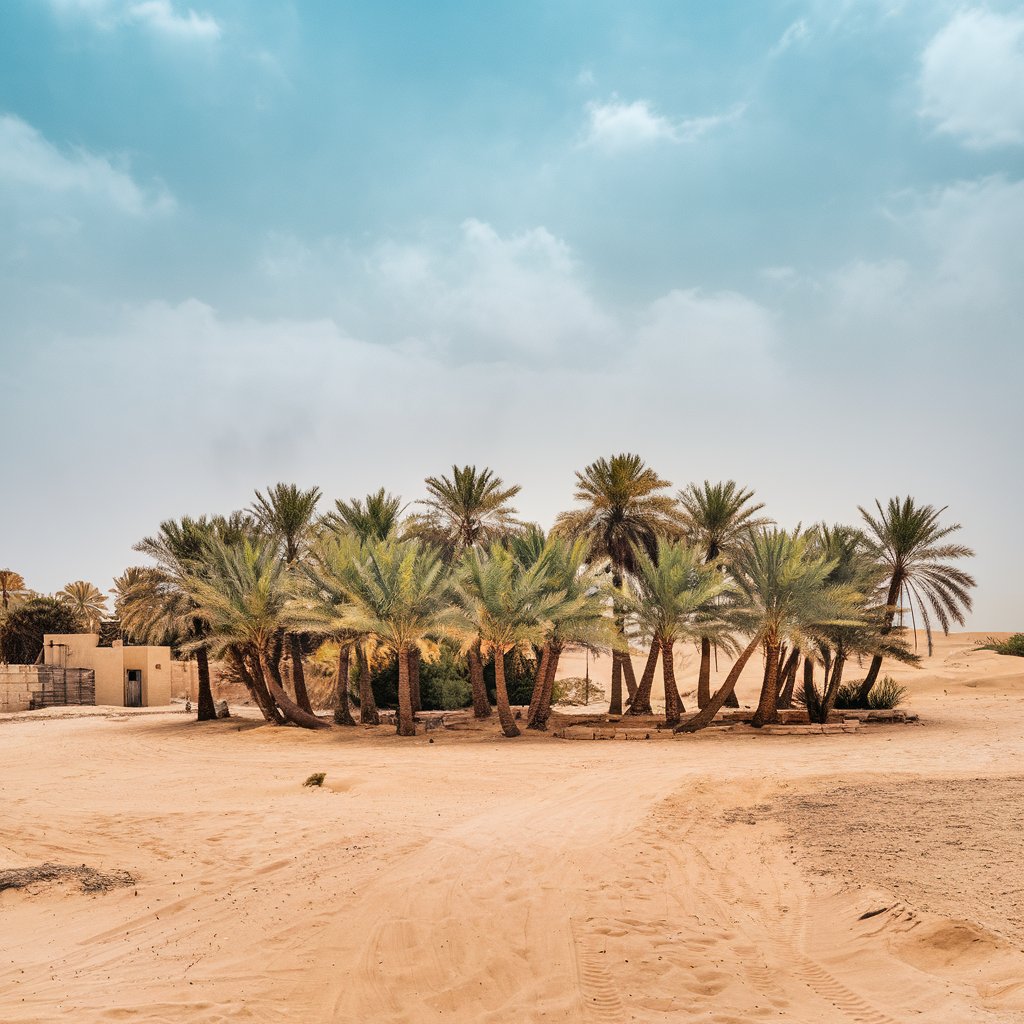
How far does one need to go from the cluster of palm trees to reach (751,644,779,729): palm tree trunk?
3.3 inches

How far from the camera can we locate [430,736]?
75.6 ft

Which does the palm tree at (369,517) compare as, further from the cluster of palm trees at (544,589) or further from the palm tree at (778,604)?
the palm tree at (778,604)

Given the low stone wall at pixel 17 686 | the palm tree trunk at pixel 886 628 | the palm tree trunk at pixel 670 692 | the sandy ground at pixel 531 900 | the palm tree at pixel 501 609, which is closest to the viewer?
the sandy ground at pixel 531 900

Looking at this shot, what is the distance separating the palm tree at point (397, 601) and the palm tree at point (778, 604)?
793 centimetres

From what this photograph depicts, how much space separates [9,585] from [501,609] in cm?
6272

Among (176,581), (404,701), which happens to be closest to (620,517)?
(404,701)

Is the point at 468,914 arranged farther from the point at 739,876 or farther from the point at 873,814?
the point at 873,814

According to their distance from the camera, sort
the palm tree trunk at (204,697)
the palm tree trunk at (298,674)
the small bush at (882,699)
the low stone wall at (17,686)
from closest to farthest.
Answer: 1. the small bush at (882,699)
2. the palm tree trunk at (298,674)
3. the palm tree trunk at (204,697)
4. the low stone wall at (17,686)

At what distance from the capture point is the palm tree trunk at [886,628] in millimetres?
26739

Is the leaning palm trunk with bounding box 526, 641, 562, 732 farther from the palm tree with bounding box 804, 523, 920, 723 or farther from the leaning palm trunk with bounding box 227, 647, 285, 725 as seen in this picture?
the leaning palm trunk with bounding box 227, 647, 285, 725

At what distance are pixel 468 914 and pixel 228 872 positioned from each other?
9.88ft

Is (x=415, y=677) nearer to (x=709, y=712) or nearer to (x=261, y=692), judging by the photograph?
(x=261, y=692)

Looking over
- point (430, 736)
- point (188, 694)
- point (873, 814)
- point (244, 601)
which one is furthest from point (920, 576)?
point (188, 694)

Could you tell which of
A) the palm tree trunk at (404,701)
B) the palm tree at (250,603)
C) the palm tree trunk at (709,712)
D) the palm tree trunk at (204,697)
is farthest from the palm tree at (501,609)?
the palm tree trunk at (204,697)
